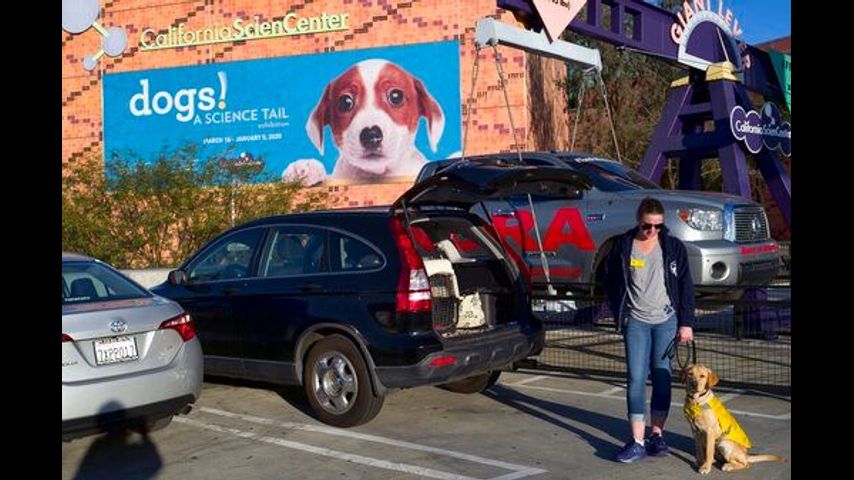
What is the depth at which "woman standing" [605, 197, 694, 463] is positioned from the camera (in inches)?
233

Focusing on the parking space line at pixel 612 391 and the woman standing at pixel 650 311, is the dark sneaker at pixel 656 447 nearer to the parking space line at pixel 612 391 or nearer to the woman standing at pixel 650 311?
the woman standing at pixel 650 311

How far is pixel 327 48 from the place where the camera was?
21828mm

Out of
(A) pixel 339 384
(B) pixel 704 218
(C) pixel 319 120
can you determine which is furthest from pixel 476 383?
(C) pixel 319 120

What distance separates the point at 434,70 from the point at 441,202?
45.8 feet

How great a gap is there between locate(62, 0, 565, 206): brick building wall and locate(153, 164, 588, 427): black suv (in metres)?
12.9

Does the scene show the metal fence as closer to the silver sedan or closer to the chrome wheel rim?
the chrome wheel rim

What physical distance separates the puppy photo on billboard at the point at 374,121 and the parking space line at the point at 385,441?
13.7m

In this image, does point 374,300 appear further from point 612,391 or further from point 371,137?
point 371,137

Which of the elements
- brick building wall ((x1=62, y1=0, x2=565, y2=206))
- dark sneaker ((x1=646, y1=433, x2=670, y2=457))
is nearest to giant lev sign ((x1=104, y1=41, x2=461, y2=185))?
brick building wall ((x1=62, y1=0, x2=565, y2=206))

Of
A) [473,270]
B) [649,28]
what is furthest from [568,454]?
[649,28]

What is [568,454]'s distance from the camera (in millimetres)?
6219

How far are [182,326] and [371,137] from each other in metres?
15.0
